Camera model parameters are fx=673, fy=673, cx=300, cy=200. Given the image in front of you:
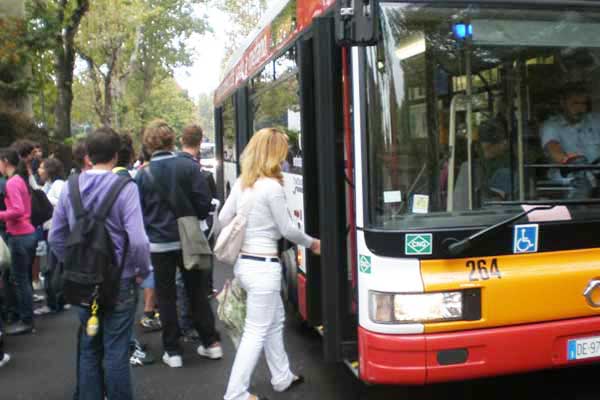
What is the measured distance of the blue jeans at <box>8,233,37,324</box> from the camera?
241 inches

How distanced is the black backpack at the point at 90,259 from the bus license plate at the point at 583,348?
258 centimetres

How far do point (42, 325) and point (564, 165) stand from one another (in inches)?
204

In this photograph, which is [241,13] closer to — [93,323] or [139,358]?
[139,358]

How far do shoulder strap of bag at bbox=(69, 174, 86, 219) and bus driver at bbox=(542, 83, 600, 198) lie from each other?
104 inches

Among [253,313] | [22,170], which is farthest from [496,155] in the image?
[22,170]

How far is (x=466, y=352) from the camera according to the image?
3.62 meters

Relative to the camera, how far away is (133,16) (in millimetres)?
24609

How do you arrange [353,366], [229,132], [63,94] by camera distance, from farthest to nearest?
[63,94] < [229,132] < [353,366]

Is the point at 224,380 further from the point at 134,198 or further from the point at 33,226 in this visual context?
the point at 33,226

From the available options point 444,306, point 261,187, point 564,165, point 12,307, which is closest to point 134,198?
point 261,187

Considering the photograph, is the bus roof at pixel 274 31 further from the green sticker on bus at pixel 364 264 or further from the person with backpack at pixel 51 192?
the person with backpack at pixel 51 192

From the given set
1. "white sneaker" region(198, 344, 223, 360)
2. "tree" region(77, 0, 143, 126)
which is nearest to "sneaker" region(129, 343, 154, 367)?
"white sneaker" region(198, 344, 223, 360)

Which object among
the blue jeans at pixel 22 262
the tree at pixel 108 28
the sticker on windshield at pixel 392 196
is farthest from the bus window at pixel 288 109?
the tree at pixel 108 28

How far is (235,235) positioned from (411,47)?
1.52 meters
